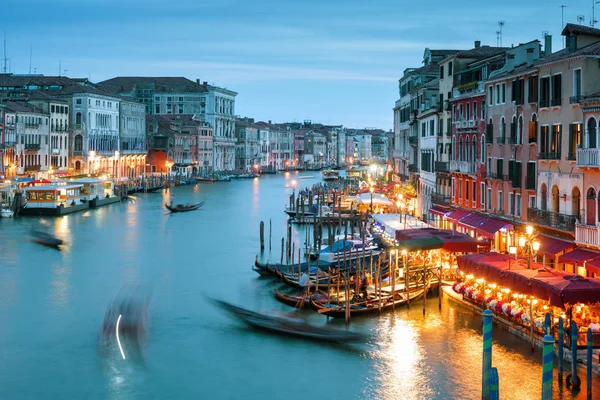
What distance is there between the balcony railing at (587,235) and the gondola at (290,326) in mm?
3838

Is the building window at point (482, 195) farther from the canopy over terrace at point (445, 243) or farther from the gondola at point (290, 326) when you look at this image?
the gondola at point (290, 326)

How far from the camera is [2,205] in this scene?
38.0m

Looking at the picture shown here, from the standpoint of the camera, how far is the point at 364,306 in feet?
56.3

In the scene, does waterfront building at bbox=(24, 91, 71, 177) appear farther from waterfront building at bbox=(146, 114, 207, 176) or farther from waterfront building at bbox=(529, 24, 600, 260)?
waterfront building at bbox=(529, 24, 600, 260)

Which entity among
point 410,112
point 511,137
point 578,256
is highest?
point 410,112

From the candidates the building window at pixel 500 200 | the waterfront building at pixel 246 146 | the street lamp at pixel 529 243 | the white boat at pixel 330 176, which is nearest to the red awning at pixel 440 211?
the building window at pixel 500 200

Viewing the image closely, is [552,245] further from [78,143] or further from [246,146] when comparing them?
[246,146]

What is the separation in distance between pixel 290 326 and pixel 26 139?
1331 inches

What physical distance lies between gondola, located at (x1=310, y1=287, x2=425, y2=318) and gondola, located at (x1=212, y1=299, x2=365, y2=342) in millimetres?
566

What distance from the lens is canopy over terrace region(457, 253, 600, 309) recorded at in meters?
13.0

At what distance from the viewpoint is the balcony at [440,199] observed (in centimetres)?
2561

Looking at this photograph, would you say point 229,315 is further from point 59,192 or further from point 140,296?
point 59,192

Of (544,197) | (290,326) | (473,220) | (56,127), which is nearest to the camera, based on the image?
(290,326)

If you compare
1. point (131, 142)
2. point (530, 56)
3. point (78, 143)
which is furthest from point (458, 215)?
point (131, 142)
